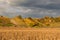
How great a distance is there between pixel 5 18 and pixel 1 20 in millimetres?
1307

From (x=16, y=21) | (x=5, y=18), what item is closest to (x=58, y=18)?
(x=16, y=21)

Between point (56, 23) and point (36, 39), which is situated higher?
point (36, 39)

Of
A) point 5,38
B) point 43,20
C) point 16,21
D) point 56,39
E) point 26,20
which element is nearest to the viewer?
point 5,38

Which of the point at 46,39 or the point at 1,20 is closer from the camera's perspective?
the point at 46,39

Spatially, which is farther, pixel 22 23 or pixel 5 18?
pixel 22 23

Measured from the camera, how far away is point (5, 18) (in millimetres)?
42250

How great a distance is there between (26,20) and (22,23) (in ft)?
7.73

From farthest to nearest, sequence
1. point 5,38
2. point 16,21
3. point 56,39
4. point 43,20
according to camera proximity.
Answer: point 43,20, point 16,21, point 56,39, point 5,38

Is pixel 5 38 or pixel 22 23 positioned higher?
pixel 5 38

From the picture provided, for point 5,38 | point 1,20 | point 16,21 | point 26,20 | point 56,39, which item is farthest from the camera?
point 26,20

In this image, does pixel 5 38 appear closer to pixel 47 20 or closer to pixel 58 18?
pixel 47 20

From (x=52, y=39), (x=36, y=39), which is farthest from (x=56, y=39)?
(x=36, y=39)

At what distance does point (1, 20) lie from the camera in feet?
135

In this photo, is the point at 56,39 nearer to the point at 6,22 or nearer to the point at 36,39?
the point at 36,39
